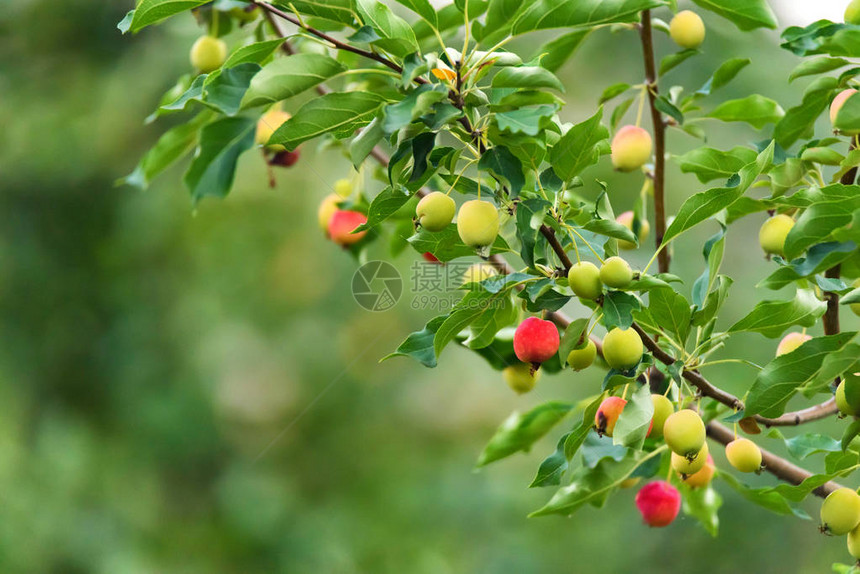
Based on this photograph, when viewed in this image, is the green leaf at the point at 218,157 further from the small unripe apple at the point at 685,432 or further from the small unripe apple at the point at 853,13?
the small unripe apple at the point at 853,13

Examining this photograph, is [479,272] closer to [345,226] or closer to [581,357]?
[581,357]

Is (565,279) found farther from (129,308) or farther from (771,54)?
(771,54)

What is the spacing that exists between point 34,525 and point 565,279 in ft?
7.72

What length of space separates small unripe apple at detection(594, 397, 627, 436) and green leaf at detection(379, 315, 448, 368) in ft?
0.59

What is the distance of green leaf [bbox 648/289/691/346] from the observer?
2.54ft

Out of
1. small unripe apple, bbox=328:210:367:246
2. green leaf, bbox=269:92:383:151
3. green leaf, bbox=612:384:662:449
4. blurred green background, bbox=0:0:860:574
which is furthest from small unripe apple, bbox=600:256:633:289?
blurred green background, bbox=0:0:860:574

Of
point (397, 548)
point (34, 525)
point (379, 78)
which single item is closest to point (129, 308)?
point (34, 525)

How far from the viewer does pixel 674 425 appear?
29.5 inches

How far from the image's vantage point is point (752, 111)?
104 cm

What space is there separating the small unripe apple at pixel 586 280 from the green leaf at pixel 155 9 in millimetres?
369

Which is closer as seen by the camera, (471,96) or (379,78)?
(471,96)

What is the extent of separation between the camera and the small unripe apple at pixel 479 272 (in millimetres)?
962
